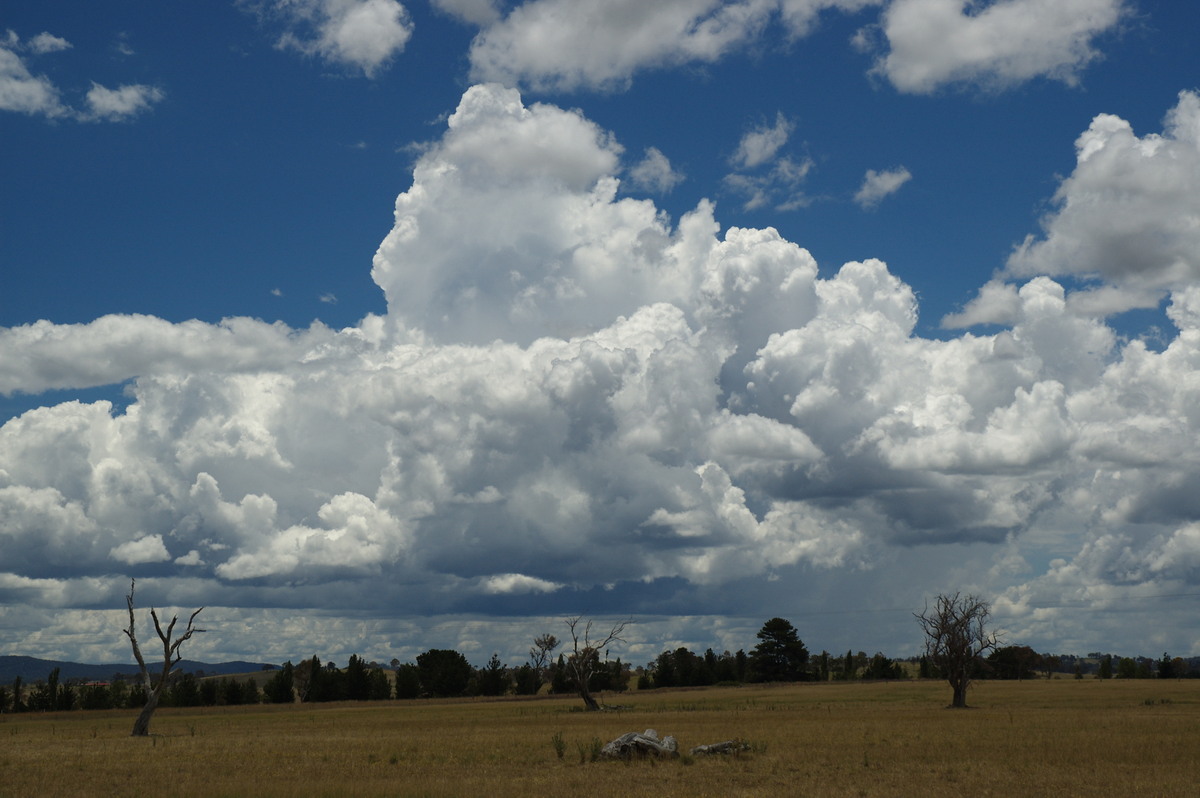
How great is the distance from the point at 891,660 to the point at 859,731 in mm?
141357

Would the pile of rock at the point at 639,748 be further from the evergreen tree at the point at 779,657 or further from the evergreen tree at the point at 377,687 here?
the evergreen tree at the point at 779,657

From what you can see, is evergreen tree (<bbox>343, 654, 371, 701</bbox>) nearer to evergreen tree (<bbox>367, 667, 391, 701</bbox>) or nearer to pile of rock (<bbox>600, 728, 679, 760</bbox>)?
evergreen tree (<bbox>367, 667, 391, 701</bbox>)

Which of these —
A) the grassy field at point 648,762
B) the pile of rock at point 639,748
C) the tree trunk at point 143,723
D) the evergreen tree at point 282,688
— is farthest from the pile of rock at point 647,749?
the evergreen tree at point 282,688

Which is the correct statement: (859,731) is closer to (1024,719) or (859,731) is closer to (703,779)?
(1024,719)

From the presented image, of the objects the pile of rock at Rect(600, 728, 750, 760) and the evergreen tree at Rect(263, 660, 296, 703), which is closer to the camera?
the pile of rock at Rect(600, 728, 750, 760)

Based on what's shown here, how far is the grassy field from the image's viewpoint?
1098 inches

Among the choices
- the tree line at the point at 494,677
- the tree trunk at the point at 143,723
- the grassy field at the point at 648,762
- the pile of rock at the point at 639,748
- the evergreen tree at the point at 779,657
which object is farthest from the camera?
the evergreen tree at the point at 779,657

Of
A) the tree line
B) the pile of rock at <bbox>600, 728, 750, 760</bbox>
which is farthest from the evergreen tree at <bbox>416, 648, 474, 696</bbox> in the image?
the pile of rock at <bbox>600, 728, 750, 760</bbox>

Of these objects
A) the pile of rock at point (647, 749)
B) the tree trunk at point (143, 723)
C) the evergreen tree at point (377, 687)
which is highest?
the pile of rock at point (647, 749)

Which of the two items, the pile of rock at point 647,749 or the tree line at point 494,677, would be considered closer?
the pile of rock at point 647,749

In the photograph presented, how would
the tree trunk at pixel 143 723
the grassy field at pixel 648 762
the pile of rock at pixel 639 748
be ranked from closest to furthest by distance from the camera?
1. the grassy field at pixel 648 762
2. the pile of rock at pixel 639 748
3. the tree trunk at pixel 143 723

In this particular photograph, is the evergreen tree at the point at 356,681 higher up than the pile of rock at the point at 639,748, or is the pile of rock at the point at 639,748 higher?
the pile of rock at the point at 639,748

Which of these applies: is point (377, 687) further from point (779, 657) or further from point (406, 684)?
point (779, 657)

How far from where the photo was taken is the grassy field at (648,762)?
2789cm
